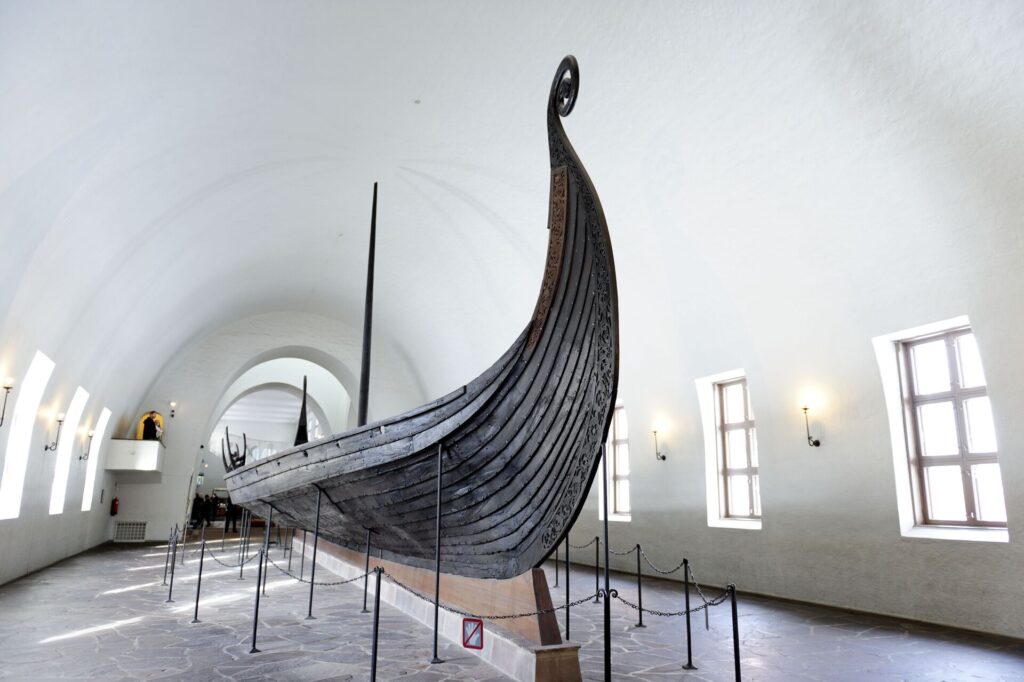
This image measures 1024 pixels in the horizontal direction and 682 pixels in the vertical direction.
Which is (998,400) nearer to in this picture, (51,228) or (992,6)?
(992,6)

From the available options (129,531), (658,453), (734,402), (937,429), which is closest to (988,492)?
(937,429)

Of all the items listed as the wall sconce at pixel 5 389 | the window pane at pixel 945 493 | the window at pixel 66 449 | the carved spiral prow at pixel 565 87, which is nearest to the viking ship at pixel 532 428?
the carved spiral prow at pixel 565 87

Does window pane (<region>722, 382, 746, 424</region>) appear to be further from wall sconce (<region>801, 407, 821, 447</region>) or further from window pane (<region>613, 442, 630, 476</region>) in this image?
window pane (<region>613, 442, 630, 476</region>)

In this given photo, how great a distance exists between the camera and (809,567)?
7551 mm

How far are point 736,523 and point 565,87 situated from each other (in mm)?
6362

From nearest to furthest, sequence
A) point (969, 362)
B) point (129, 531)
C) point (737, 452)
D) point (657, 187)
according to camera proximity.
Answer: point (969, 362)
point (657, 187)
point (737, 452)
point (129, 531)

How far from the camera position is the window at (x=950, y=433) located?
21.1ft

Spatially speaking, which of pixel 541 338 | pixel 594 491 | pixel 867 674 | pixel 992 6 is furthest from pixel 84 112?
pixel 594 491

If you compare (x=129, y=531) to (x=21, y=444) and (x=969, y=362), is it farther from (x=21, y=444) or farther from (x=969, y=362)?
(x=969, y=362)

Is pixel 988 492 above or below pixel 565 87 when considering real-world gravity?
below

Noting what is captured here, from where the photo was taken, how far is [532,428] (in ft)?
14.5

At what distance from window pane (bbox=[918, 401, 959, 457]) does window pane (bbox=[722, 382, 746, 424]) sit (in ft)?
7.99

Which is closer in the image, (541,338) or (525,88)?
→ (541,338)

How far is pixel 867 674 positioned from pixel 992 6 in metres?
4.63
